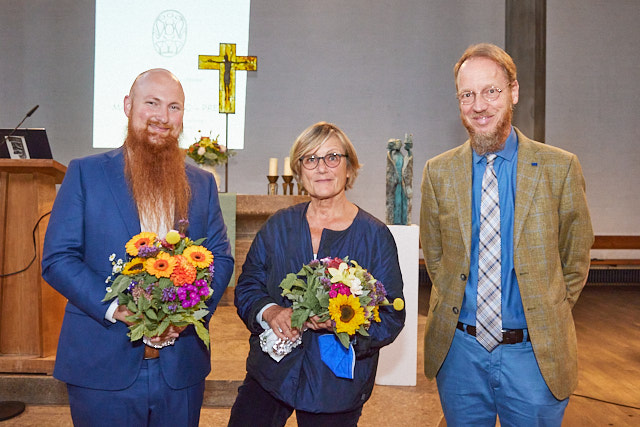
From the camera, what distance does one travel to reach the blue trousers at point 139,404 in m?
1.62

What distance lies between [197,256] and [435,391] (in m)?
2.52

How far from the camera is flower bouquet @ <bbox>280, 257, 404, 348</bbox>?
1.51 m

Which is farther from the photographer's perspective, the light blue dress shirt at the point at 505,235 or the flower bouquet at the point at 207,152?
the flower bouquet at the point at 207,152

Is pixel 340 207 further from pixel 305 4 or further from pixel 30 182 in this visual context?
pixel 305 4

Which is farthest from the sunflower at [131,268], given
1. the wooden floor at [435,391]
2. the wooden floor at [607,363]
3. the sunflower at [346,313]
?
the wooden floor at [607,363]

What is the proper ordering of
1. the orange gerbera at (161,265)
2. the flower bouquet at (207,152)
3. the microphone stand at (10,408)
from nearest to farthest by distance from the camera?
the orange gerbera at (161,265) < the microphone stand at (10,408) < the flower bouquet at (207,152)

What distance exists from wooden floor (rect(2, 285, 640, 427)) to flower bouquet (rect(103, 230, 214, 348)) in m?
1.83

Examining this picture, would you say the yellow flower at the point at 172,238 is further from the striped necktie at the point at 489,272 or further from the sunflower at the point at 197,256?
the striped necktie at the point at 489,272

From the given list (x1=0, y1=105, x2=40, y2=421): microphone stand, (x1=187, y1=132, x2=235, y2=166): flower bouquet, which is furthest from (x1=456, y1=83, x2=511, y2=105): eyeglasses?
(x1=187, y1=132, x2=235, y2=166): flower bouquet

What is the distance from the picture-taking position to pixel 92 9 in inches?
302

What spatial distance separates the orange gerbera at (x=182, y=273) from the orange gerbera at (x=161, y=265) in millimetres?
11

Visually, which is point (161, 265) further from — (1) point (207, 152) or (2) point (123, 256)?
(1) point (207, 152)

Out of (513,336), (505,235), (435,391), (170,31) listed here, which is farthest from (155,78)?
(170,31)

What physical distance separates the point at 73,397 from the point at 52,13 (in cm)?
763
